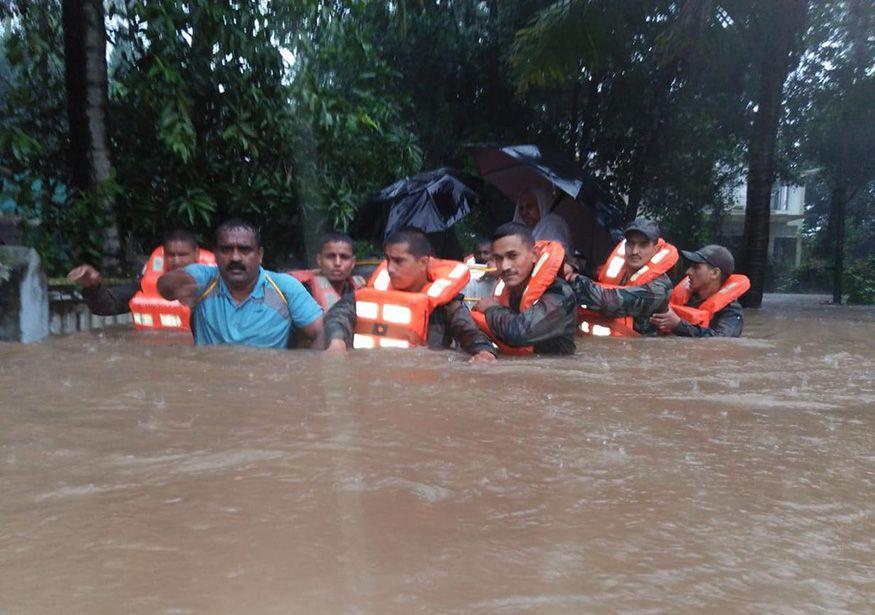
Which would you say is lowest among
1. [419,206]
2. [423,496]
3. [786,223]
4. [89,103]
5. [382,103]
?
[423,496]

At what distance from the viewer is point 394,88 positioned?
1423 centimetres

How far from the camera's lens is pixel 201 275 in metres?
5.36

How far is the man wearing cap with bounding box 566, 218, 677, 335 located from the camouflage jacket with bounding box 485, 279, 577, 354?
62 cm

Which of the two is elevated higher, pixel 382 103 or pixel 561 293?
pixel 382 103

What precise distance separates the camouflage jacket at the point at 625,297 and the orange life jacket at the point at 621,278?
0.29ft

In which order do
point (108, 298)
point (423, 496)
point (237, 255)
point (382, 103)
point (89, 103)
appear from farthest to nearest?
point (382, 103) < point (89, 103) < point (108, 298) < point (237, 255) < point (423, 496)

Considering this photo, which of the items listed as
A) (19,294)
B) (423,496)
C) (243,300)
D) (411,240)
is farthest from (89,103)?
(423,496)

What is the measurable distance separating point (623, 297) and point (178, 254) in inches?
135

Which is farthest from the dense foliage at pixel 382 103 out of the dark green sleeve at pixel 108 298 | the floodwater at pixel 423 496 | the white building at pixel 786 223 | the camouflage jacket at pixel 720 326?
the white building at pixel 786 223

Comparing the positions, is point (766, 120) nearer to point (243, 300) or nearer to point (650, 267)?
point (650, 267)

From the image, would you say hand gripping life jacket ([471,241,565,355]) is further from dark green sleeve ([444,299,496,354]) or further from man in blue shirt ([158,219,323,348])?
man in blue shirt ([158,219,323,348])

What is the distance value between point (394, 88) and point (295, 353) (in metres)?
9.92

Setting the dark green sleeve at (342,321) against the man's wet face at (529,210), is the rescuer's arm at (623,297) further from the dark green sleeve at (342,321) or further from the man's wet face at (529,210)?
the man's wet face at (529,210)

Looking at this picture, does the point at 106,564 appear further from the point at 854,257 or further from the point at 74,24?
the point at 854,257
